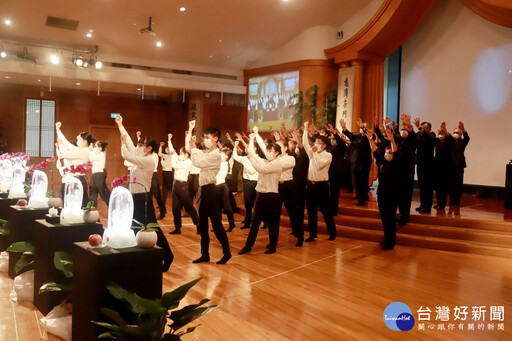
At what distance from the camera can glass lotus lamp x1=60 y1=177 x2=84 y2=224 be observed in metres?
3.25

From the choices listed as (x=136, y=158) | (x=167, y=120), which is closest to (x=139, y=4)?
(x=167, y=120)

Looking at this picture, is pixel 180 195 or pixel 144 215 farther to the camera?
pixel 180 195

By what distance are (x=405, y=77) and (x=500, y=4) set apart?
9.88 feet

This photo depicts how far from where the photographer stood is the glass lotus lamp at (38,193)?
404cm

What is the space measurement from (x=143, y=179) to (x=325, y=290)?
2340 millimetres

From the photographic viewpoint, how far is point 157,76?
39.2 feet

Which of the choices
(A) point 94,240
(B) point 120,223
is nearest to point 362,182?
(B) point 120,223

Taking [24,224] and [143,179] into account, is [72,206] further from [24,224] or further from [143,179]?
[143,179]

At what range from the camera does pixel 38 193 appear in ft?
13.5

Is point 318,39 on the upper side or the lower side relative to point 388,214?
upper

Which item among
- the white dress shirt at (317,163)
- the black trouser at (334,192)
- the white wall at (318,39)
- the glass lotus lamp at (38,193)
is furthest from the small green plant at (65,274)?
the white wall at (318,39)

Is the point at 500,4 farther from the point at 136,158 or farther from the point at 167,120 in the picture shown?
the point at 167,120

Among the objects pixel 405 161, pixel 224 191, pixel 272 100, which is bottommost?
pixel 224 191

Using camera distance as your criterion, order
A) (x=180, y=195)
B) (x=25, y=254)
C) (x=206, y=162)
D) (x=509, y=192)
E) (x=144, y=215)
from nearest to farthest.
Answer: (x=25, y=254) → (x=144, y=215) → (x=206, y=162) → (x=180, y=195) → (x=509, y=192)
